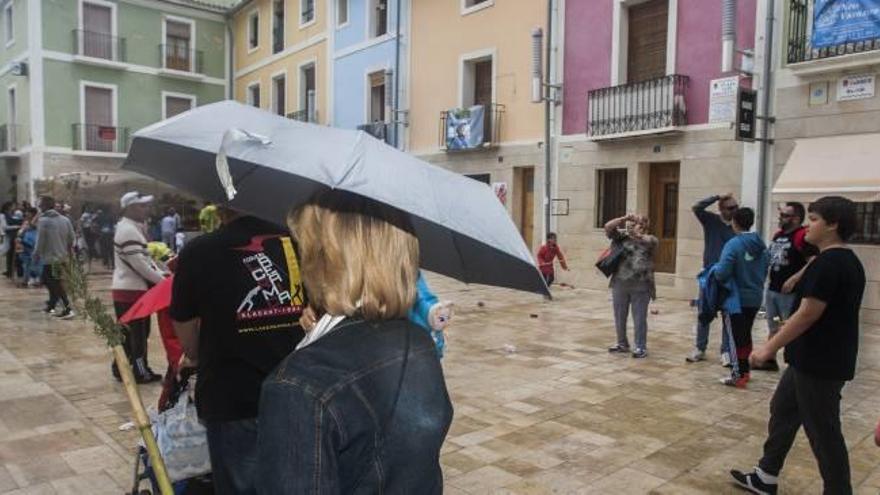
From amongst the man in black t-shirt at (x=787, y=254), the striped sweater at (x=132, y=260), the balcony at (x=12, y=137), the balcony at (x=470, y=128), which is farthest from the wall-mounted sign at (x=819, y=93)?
the balcony at (x=12, y=137)

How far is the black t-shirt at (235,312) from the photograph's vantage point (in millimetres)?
2141

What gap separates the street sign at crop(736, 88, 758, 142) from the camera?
10.8 metres

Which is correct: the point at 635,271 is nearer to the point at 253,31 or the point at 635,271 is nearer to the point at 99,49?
the point at 253,31

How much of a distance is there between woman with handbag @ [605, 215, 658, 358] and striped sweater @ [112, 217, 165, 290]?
4519 millimetres

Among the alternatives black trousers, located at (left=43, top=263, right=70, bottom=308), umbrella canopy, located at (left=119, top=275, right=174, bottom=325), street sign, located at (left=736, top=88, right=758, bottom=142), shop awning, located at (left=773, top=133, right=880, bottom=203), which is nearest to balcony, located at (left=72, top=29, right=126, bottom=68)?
black trousers, located at (left=43, top=263, right=70, bottom=308)

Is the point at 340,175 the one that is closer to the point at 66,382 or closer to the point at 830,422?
the point at 830,422

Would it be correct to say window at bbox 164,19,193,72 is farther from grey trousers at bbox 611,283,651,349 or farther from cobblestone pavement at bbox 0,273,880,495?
grey trousers at bbox 611,283,651,349

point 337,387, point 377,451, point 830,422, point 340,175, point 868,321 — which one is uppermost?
point 340,175

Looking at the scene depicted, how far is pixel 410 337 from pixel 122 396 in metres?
5.07

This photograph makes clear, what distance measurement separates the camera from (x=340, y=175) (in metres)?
1.43

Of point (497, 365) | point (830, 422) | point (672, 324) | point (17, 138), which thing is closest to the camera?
point (830, 422)

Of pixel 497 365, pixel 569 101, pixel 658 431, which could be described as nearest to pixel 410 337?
pixel 658 431

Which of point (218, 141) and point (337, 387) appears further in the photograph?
point (218, 141)

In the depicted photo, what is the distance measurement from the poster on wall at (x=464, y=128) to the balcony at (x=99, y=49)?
15640 mm
